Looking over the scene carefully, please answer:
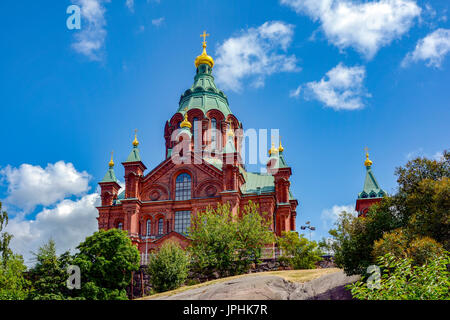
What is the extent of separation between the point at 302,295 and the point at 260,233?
13.3m

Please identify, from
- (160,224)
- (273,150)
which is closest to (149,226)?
(160,224)

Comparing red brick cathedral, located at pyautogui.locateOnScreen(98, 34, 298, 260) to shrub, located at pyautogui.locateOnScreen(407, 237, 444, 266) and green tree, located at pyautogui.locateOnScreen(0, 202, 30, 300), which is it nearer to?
green tree, located at pyautogui.locateOnScreen(0, 202, 30, 300)

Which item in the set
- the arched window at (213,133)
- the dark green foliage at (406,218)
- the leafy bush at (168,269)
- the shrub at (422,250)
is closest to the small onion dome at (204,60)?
the arched window at (213,133)

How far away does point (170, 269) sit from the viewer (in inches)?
1342

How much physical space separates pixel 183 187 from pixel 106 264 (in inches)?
602

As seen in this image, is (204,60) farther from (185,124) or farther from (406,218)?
(406,218)

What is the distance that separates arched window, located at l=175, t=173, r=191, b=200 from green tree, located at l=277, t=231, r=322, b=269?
12496 mm

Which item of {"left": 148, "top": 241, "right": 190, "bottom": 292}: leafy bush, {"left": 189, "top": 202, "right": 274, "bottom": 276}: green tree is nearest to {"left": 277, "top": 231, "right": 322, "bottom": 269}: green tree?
{"left": 189, "top": 202, "right": 274, "bottom": 276}: green tree

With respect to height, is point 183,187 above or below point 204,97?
below

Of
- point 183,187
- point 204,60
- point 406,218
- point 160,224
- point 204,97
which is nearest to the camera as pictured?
point 406,218

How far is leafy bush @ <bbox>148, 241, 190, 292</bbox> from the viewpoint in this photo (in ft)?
111

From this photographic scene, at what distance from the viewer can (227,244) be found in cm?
3628

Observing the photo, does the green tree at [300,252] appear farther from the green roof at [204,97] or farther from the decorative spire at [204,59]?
the decorative spire at [204,59]

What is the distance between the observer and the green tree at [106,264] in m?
33.1
